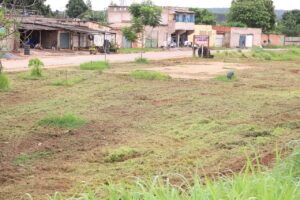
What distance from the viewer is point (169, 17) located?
226 ft

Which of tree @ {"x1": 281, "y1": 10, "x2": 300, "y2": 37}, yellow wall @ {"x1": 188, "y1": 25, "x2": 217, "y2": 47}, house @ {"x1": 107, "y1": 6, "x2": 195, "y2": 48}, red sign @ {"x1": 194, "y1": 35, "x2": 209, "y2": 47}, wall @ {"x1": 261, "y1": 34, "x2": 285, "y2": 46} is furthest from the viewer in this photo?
tree @ {"x1": 281, "y1": 10, "x2": 300, "y2": 37}

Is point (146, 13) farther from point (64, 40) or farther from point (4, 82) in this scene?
point (4, 82)

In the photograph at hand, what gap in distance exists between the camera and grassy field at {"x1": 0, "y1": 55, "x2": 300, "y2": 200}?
27.7 feet

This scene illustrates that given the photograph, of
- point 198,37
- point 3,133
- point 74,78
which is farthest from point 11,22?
point 198,37

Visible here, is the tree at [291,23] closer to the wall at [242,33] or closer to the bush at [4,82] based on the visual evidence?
the wall at [242,33]

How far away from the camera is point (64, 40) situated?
51656mm

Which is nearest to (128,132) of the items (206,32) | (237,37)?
(206,32)

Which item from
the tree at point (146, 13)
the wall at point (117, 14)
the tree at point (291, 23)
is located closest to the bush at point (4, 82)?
the tree at point (146, 13)

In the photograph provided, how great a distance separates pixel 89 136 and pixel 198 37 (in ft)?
110

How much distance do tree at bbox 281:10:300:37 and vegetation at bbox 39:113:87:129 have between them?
8395cm

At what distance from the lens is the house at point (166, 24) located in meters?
66.2

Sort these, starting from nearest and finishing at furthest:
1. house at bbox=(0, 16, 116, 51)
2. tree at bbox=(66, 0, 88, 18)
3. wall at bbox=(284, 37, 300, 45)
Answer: house at bbox=(0, 16, 116, 51), tree at bbox=(66, 0, 88, 18), wall at bbox=(284, 37, 300, 45)

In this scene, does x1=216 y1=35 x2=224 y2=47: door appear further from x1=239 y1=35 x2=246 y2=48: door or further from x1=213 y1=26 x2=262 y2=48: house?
x1=239 y1=35 x2=246 y2=48: door

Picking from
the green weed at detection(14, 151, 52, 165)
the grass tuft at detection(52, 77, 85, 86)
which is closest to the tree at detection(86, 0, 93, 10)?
the grass tuft at detection(52, 77, 85, 86)
